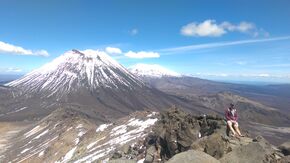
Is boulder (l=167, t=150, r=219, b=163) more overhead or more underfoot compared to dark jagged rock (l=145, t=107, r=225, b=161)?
more overhead

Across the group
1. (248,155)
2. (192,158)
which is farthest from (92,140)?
(192,158)

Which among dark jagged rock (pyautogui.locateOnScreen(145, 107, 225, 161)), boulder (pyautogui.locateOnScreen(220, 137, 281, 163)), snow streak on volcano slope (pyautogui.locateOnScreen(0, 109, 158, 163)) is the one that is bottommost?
snow streak on volcano slope (pyautogui.locateOnScreen(0, 109, 158, 163))

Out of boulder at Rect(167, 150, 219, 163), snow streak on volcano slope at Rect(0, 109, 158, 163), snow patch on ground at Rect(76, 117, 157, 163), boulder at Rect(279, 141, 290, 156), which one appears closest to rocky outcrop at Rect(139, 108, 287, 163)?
boulder at Rect(167, 150, 219, 163)

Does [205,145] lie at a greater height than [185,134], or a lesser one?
greater

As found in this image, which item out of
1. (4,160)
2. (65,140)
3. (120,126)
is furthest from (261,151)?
(4,160)

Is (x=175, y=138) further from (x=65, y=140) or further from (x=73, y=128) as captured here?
(x=73, y=128)

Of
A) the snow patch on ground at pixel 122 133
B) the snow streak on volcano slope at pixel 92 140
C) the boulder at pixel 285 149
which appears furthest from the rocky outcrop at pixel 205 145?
the snow patch on ground at pixel 122 133

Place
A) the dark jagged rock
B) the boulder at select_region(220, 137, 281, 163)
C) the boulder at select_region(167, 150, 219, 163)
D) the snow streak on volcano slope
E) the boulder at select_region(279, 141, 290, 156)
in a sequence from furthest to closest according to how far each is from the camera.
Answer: the snow streak on volcano slope < the dark jagged rock < the boulder at select_region(279, 141, 290, 156) < the boulder at select_region(220, 137, 281, 163) < the boulder at select_region(167, 150, 219, 163)

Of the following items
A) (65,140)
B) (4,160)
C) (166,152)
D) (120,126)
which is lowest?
(4,160)

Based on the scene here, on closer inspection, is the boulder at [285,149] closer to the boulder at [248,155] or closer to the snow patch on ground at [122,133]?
the boulder at [248,155]

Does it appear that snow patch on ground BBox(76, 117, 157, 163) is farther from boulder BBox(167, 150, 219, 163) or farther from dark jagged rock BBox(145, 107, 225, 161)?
boulder BBox(167, 150, 219, 163)

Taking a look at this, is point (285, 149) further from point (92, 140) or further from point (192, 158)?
point (92, 140)
